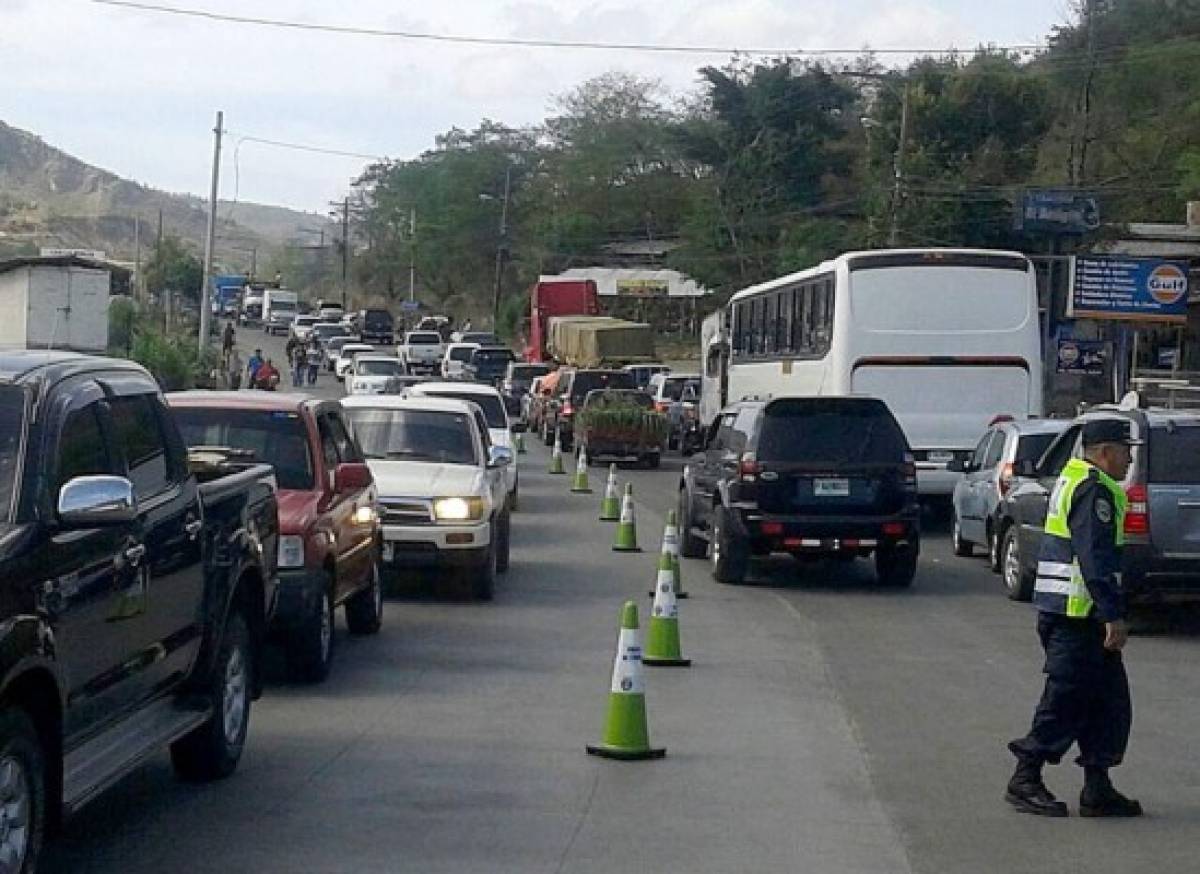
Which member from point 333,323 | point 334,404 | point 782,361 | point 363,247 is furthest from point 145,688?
point 363,247

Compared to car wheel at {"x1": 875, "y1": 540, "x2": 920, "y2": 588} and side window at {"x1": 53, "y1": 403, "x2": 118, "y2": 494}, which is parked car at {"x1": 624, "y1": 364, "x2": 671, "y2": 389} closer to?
car wheel at {"x1": 875, "y1": 540, "x2": 920, "y2": 588}

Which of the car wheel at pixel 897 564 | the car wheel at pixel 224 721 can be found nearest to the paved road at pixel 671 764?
the car wheel at pixel 224 721

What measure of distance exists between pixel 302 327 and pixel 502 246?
17.5m

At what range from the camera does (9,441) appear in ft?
24.5

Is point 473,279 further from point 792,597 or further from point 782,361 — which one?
point 792,597

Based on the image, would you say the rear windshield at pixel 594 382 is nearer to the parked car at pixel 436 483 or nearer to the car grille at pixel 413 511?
the parked car at pixel 436 483

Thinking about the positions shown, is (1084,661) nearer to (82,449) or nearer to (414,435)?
(82,449)

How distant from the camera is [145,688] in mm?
8445

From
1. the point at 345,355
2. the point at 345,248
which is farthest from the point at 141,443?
the point at 345,248

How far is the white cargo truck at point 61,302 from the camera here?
1476 inches

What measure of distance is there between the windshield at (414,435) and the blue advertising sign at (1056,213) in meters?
36.5

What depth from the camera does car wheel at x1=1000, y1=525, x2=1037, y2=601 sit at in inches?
733

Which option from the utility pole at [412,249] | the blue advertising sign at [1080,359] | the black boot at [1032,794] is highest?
the utility pole at [412,249]

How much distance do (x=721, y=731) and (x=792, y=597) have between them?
7.59 metres
